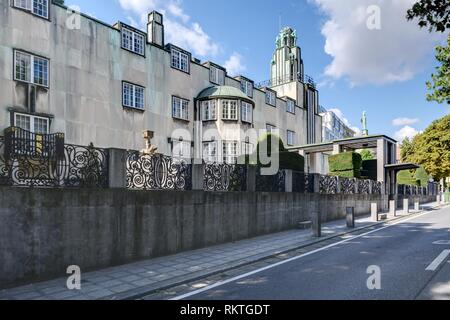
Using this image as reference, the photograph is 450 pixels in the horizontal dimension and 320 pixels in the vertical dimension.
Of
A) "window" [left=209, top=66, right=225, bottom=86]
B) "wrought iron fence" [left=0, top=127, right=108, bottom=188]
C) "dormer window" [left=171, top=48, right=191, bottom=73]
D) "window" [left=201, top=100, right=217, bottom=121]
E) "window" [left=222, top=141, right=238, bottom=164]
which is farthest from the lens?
"window" [left=209, top=66, right=225, bottom=86]

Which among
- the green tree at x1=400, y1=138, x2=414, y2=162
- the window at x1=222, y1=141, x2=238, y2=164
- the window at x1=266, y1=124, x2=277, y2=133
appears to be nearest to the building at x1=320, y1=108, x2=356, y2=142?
the green tree at x1=400, y1=138, x2=414, y2=162

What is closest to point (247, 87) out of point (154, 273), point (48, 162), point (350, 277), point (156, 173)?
point (156, 173)

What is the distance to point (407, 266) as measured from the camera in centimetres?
808

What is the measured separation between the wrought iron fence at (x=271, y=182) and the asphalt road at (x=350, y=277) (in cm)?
439

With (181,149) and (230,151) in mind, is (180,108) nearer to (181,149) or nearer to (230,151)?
(181,149)

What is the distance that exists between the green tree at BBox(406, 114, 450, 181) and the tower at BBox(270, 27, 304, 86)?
22.0 m

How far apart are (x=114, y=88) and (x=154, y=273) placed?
1486cm

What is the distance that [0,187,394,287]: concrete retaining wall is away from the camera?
6.77 metres

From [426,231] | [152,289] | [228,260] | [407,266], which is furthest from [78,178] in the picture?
[426,231]

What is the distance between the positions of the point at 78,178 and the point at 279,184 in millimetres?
9708

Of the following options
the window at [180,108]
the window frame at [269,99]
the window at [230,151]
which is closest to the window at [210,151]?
the window at [230,151]

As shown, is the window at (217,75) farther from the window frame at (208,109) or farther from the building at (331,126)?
the building at (331,126)

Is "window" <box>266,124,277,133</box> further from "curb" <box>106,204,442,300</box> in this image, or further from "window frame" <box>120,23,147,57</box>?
"curb" <box>106,204,442,300</box>
